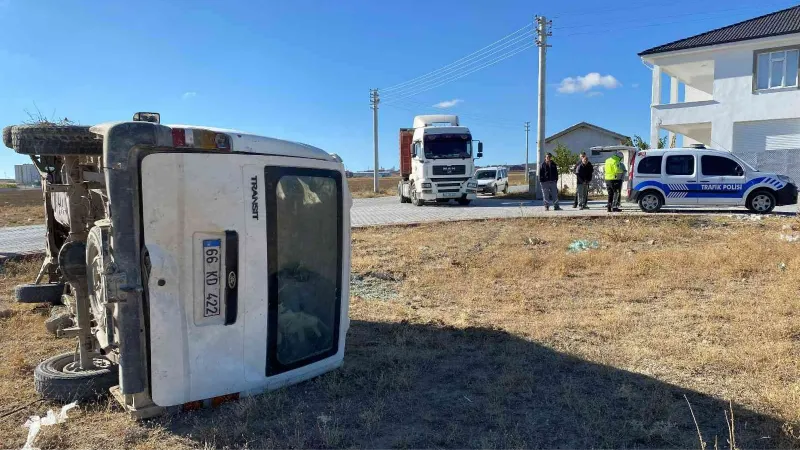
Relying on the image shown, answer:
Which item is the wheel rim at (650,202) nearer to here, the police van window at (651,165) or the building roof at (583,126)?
the police van window at (651,165)

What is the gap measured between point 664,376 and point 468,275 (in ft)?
14.8

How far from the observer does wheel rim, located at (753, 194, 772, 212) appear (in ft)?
49.1

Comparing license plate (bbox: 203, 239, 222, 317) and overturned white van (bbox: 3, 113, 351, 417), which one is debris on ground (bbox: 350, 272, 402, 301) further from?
license plate (bbox: 203, 239, 222, 317)

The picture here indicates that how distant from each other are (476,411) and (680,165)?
47.6 feet

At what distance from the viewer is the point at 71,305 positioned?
4.42 meters

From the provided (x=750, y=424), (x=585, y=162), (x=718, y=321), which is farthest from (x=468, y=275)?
(x=585, y=162)

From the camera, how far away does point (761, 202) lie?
15070 millimetres

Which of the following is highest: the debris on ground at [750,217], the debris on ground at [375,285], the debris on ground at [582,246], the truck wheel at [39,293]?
the truck wheel at [39,293]

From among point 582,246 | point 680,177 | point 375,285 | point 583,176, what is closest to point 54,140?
point 375,285

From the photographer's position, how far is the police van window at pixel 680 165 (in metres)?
15.5

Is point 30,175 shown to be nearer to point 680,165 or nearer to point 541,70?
point 680,165

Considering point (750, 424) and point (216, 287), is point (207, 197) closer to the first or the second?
point (216, 287)

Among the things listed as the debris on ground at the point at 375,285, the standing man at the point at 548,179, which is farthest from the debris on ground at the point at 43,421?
the standing man at the point at 548,179

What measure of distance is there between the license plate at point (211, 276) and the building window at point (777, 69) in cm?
2677
